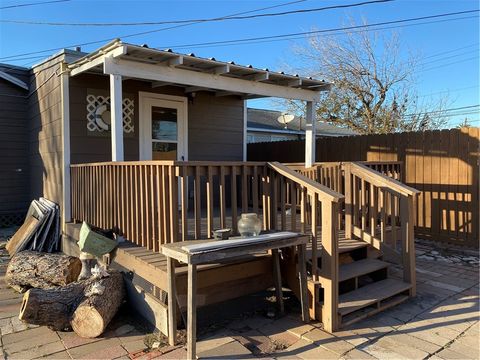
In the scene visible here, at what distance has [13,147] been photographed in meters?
7.36

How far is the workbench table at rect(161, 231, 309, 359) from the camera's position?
2467 mm

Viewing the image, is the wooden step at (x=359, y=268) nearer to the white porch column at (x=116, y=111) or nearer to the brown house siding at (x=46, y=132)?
the white porch column at (x=116, y=111)

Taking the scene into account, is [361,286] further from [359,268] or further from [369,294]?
[369,294]

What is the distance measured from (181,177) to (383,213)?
2323 millimetres

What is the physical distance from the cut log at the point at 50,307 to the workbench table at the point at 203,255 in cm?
90

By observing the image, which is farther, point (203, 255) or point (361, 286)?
point (361, 286)

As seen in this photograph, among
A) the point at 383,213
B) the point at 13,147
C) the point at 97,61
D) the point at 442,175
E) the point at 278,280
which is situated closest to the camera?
the point at 278,280

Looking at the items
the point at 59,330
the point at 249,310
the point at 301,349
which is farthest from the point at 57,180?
the point at 301,349

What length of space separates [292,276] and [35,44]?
13391 mm

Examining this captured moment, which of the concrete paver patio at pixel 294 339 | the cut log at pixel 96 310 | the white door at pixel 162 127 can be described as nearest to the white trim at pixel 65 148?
the white door at pixel 162 127

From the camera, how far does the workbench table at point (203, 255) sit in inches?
97.1

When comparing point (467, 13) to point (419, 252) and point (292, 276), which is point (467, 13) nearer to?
point (419, 252)

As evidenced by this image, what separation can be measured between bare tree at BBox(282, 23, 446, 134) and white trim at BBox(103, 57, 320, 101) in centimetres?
804

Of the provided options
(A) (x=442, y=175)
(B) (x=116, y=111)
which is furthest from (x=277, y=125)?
(B) (x=116, y=111)
